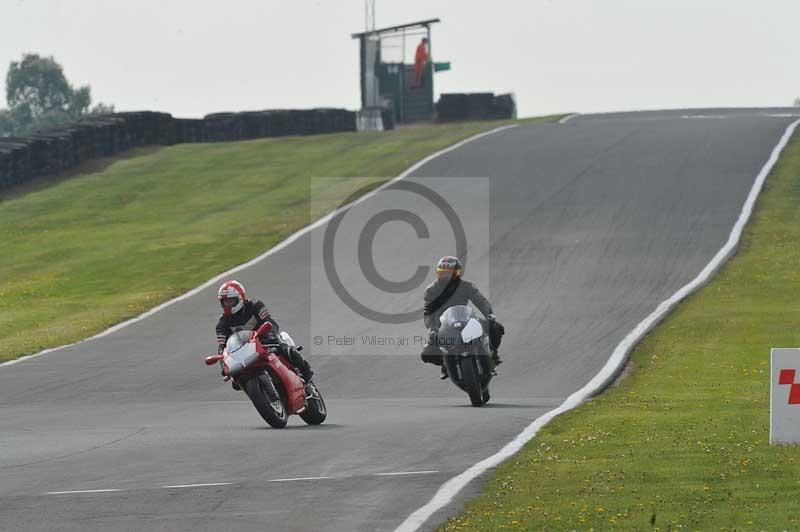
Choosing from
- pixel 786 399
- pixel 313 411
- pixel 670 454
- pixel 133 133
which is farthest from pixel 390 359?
pixel 133 133

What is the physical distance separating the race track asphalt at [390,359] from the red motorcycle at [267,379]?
0.32 meters

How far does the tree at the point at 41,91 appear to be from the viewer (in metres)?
129

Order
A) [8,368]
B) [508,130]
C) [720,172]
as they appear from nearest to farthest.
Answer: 1. [8,368]
2. [720,172]
3. [508,130]

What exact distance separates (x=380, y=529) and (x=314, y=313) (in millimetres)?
16471

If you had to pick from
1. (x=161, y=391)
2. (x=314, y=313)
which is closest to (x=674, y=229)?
(x=314, y=313)

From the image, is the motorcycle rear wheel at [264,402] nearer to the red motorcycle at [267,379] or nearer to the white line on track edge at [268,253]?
the red motorcycle at [267,379]

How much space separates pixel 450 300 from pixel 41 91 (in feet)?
387

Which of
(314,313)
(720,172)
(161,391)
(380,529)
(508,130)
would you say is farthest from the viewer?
(508,130)

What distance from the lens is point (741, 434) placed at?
13.4m

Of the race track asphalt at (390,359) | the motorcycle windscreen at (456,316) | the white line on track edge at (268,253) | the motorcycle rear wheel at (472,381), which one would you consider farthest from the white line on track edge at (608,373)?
the white line on track edge at (268,253)

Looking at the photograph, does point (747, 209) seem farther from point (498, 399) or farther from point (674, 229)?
point (498, 399)

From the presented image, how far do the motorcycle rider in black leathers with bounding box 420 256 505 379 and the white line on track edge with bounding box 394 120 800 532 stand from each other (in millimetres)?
1177

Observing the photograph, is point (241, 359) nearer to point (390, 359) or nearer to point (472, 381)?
point (472, 381)

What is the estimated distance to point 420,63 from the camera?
68.2m
